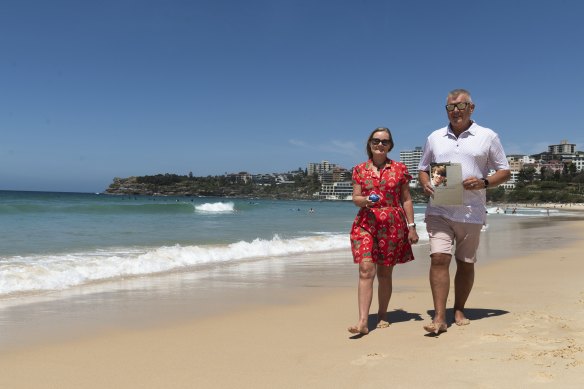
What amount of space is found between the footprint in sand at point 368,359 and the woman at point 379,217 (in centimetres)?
60

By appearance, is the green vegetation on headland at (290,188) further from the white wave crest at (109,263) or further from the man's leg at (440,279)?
the man's leg at (440,279)

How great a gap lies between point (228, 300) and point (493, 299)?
3.13 m

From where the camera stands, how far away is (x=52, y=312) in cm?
534

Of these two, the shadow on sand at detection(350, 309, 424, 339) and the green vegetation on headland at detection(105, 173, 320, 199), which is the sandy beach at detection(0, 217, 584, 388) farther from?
the green vegetation on headland at detection(105, 173, 320, 199)

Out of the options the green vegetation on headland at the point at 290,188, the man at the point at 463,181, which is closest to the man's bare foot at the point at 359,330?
the man at the point at 463,181

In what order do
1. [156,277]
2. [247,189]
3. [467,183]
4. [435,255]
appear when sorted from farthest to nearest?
1. [247,189]
2. [156,277]
3. [435,255]
4. [467,183]

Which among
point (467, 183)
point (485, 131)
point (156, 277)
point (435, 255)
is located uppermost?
point (485, 131)

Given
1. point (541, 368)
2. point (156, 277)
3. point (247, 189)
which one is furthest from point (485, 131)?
point (247, 189)

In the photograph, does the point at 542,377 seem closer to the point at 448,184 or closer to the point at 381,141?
the point at 448,184

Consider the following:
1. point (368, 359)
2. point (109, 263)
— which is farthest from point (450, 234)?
point (109, 263)

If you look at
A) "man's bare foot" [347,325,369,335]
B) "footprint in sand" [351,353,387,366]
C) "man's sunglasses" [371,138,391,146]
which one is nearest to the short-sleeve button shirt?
"man's sunglasses" [371,138,391,146]

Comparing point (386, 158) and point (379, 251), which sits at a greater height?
point (386, 158)

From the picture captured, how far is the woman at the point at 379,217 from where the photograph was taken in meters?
4.20

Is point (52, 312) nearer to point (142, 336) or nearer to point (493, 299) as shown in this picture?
point (142, 336)
